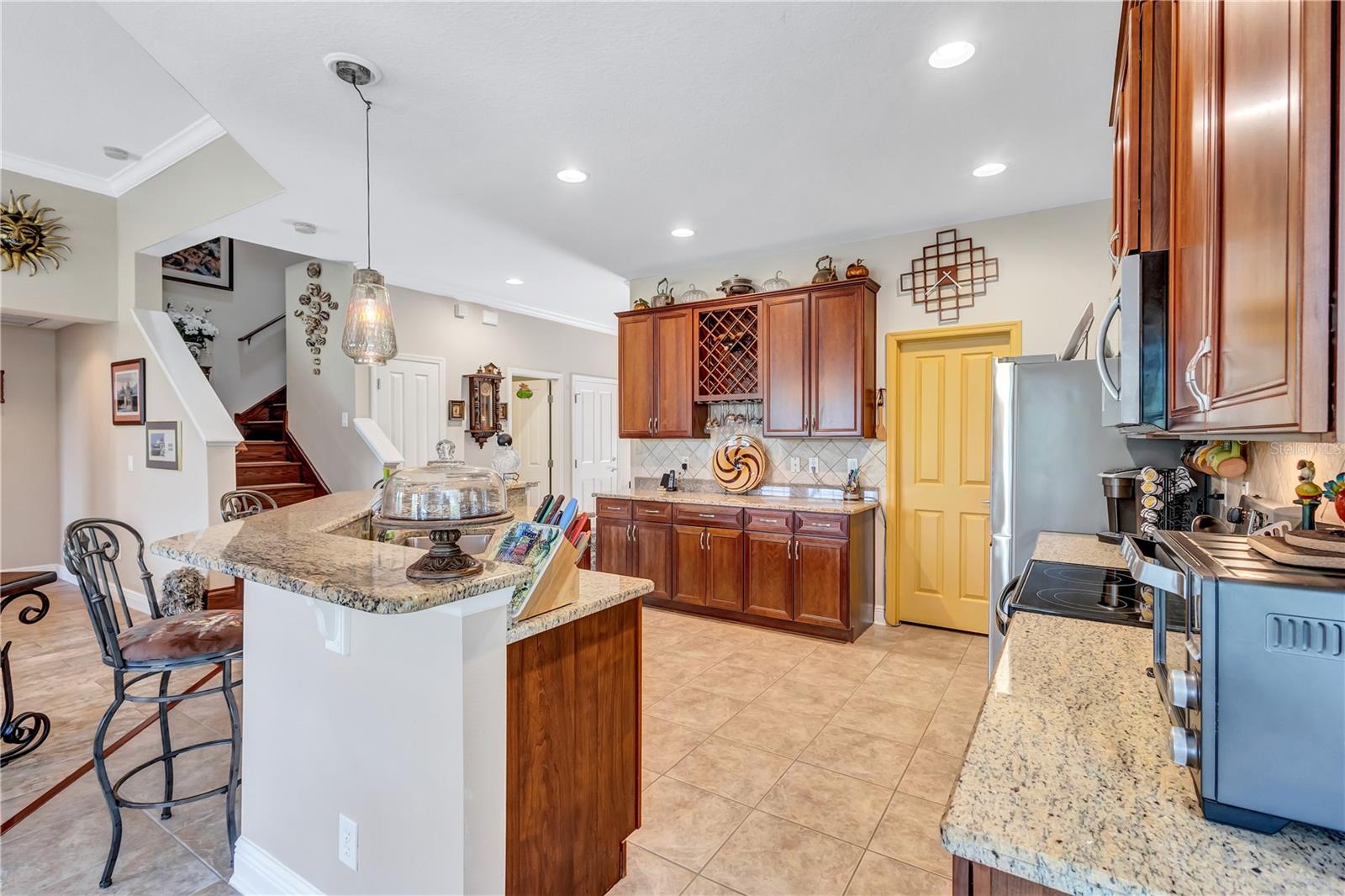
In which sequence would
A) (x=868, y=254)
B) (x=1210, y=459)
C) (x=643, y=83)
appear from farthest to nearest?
(x=868, y=254) < (x=643, y=83) < (x=1210, y=459)

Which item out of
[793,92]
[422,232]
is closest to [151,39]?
[422,232]

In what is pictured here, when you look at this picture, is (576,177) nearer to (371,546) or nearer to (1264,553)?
(371,546)

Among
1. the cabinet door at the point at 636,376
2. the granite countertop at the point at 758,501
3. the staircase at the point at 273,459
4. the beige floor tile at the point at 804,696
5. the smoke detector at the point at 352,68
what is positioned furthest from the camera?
the staircase at the point at 273,459

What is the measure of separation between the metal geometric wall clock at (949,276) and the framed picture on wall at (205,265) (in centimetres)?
594

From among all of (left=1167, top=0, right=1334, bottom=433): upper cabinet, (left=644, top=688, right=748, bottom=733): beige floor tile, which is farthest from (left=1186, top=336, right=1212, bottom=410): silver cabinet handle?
(left=644, top=688, right=748, bottom=733): beige floor tile

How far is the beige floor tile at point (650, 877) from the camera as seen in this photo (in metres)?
1.80

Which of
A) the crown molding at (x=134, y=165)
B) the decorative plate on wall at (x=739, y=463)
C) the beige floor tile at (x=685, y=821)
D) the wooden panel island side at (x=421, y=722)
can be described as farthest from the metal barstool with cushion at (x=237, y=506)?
the decorative plate on wall at (x=739, y=463)

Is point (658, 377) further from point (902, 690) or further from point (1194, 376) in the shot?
point (1194, 376)

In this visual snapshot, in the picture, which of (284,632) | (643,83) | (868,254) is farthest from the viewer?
(868,254)

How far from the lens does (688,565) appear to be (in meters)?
4.51

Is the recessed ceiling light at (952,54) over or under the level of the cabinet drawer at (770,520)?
over

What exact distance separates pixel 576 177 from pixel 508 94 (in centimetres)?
83

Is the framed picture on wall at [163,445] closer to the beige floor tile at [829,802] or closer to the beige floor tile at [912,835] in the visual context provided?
the beige floor tile at [829,802]

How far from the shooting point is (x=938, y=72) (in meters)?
2.31
